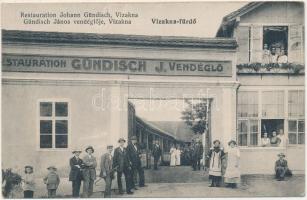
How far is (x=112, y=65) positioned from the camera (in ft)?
30.4

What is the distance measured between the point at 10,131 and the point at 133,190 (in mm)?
2349

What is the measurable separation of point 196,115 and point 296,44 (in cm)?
218

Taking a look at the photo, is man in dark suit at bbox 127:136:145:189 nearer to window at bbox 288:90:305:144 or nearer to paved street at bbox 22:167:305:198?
paved street at bbox 22:167:305:198

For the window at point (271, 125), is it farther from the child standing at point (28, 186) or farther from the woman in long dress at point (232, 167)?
the child standing at point (28, 186)

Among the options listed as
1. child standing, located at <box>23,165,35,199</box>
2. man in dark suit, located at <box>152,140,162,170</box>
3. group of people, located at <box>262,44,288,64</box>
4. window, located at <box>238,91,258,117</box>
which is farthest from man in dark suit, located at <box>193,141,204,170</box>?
child standing, located at <box>23,165,35,199</box>

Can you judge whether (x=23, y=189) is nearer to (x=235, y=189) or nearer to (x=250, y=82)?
(x=235, y=189)

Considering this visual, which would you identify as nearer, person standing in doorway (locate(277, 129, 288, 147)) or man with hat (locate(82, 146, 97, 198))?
man with hat (locate(82, 146, 97, 198))

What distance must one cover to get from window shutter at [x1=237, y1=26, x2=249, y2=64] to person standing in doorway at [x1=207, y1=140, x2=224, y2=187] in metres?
1.58

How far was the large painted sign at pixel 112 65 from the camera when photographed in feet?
30.0

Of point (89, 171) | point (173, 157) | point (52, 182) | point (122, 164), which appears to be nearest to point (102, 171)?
point (89, 171)

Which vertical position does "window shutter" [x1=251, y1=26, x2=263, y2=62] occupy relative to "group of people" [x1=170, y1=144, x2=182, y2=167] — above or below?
above

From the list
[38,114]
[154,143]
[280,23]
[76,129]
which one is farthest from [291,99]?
[38,114]

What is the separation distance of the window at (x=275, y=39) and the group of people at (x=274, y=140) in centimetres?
146

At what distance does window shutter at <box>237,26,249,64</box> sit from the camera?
9.56 metres
